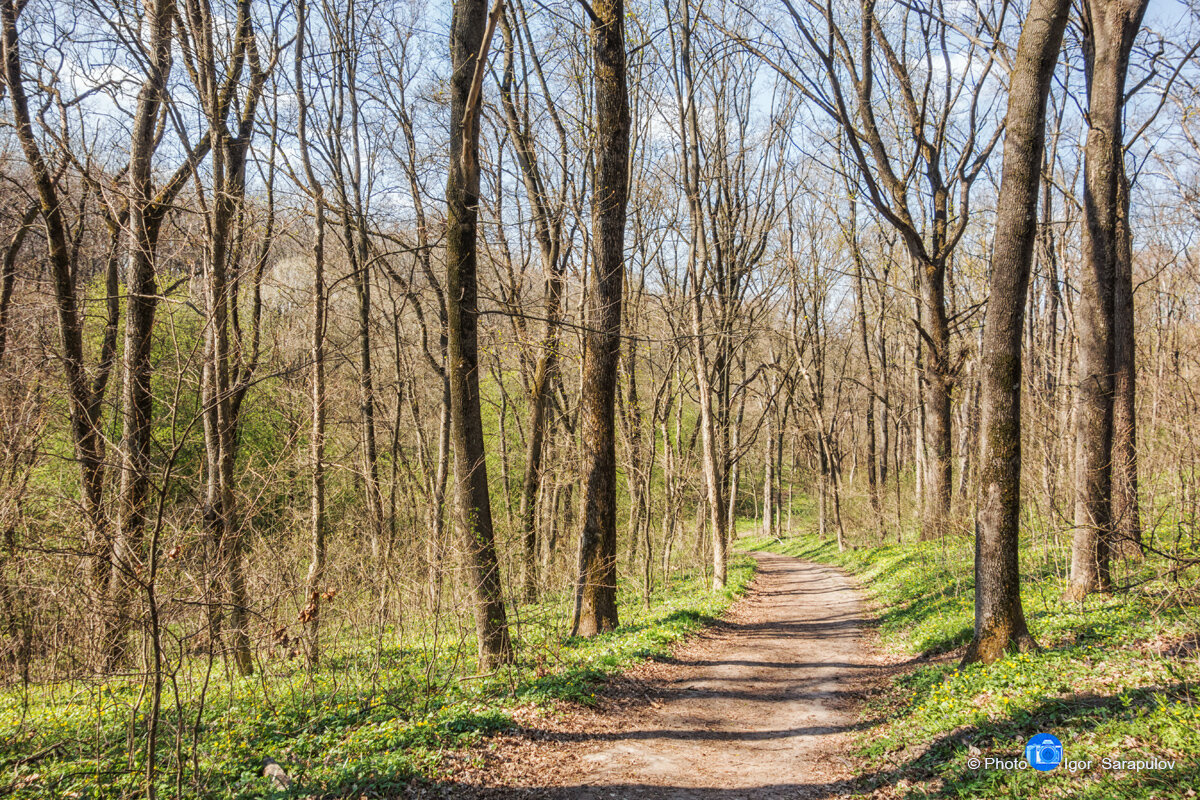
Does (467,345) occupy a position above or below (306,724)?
above

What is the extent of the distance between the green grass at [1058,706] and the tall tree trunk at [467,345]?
3.75 meters

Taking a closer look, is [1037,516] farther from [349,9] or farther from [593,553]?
[349,9]

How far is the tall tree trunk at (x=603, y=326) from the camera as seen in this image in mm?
8367

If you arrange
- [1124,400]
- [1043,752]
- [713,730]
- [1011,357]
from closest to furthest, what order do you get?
[1043,752]
[1011,357]
[713,730]
[1124,400]

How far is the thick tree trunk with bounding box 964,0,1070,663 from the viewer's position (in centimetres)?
573

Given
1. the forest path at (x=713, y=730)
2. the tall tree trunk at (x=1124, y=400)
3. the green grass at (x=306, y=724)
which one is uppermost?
the tall tree trunk at (x=1124, y=400)

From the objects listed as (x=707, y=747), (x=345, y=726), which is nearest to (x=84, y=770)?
(x=345, y=726)

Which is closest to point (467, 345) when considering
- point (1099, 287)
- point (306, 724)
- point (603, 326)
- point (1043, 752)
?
point (603, 326)

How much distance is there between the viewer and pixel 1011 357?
5.77 m

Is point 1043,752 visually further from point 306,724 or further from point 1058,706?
point 306,724

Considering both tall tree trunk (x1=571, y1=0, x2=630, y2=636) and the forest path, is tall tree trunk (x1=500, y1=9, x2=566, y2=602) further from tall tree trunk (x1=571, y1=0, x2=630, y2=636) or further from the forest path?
the forest path

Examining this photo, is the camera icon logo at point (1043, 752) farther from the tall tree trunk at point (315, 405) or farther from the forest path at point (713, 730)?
the tall tree trunk at point (315, 405)

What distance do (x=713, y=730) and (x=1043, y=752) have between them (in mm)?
2704

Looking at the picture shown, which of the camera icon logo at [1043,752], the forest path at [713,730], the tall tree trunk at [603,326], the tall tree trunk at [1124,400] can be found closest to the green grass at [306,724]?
the forest path at [713,730]
